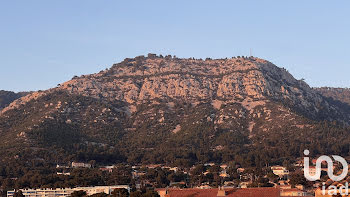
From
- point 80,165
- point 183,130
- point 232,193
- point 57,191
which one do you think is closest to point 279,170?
point 80,165

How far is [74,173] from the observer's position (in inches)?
5413

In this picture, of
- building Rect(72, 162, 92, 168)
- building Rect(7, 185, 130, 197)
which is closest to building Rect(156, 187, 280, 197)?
building Rect(7, 185, 130, 197)

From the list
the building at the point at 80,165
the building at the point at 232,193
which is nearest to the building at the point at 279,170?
the building at the point at 80,165

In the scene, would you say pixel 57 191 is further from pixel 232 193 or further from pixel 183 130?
pixel 183 130

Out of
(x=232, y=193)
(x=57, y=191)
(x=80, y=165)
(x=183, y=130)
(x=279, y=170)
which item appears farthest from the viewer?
(x=183, y=130)

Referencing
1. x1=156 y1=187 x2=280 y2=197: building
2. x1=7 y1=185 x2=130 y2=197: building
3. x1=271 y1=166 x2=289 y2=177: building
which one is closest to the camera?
x1=156 y1=187 x2=280 y2=197: building

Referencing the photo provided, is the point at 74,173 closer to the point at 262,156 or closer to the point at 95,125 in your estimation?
the point at 262,156

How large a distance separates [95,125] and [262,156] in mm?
46832

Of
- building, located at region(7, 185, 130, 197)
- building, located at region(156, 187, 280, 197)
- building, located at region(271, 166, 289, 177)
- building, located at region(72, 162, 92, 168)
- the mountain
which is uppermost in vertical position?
the mountain

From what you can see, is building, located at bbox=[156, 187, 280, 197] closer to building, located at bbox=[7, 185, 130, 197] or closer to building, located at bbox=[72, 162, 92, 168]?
building, located at bbox=[7, 185, 130, 197]

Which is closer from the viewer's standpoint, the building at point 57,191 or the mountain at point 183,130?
the building at point 57,191

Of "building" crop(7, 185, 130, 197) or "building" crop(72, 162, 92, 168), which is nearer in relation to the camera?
"building" crop(7, 185, 130, 197)

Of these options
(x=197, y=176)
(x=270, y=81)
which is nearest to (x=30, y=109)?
(x=270, y=81)

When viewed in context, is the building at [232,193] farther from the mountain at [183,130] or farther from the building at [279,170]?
the mountain at [183,130]
